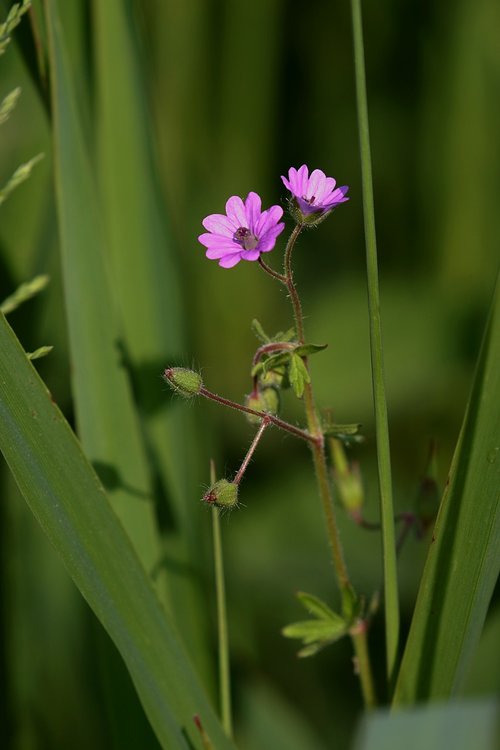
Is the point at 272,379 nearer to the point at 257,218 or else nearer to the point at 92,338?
the point at 257,218

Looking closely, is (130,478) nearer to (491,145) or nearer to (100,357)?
(100,357)

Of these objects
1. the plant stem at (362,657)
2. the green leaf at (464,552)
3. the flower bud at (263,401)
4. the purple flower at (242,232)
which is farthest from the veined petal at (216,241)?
the plant stem at (362,657)

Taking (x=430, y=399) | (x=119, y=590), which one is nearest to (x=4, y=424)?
(x=119, y=590)

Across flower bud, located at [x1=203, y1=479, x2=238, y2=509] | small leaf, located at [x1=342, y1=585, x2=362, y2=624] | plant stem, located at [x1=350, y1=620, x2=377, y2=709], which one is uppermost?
flower bud, located at [x1=203, y1=479, x2=238, y2=509]

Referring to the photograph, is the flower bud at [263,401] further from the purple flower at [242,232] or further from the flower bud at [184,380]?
the purple flower at [242,232]

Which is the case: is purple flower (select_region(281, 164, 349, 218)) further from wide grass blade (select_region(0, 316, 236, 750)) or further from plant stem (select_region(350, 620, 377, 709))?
plant stem (select_region(350, 620, 377, 709))

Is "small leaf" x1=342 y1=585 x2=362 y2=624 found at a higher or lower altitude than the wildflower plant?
lower

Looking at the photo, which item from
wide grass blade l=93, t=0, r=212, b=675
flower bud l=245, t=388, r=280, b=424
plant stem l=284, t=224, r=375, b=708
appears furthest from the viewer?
wide grass blade l=93, t=0, r=212, b=675

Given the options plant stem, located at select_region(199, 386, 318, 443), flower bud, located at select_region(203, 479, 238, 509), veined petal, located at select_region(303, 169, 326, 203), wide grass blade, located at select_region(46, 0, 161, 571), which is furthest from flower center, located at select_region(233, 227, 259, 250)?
wide grass blade, located at select_region(46, 0, 161, 571)
